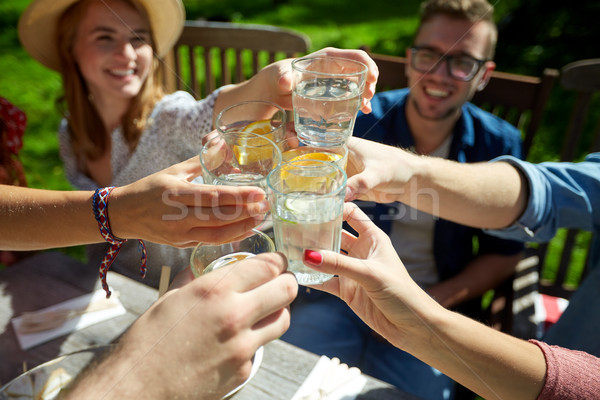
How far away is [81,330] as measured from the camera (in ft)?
5.64

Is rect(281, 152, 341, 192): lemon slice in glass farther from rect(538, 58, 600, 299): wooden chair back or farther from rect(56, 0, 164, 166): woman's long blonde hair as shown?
rect(538, 58, 600, 299): wooden chair back

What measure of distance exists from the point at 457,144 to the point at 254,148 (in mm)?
1661

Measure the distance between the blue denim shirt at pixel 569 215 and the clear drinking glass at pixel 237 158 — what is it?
1.28 metres

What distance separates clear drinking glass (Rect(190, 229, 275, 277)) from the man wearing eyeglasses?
1057 millimetres

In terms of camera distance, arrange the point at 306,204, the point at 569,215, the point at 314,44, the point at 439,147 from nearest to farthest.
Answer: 1. the point at 306,204
2. the point at 569,215
3. the point at 439,147
4. the point at 314,44

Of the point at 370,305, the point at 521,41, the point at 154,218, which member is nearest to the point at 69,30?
the point at 154,218

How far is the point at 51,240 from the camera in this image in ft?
5.48

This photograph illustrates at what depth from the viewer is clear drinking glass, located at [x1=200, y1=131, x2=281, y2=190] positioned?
1.36 m

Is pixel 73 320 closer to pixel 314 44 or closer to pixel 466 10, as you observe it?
pixel 466 10

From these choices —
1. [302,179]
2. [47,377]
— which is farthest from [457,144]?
[47,377]

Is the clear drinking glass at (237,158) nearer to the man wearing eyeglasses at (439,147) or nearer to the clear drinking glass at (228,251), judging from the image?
the clear drinking glass at (228,251)

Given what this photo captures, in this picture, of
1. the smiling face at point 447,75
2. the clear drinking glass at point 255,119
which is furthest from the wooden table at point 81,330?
the smiling face at point 447,75

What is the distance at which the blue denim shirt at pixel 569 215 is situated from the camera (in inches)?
74.6

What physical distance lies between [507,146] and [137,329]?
2288 mm
